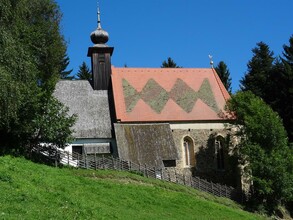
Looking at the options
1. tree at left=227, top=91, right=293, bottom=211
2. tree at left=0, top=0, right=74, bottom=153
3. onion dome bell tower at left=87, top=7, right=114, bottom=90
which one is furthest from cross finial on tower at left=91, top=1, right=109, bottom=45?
tree at left=227, top=91, right=293, bottom=211

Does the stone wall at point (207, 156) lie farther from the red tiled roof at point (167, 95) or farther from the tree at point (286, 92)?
the tree at point (286, 92)

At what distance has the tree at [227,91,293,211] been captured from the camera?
84.2ft

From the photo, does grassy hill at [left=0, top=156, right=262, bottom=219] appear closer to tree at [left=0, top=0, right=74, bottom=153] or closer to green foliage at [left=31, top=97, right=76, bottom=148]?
green foliage at [left=31, top=97, right=76, bottom=148]

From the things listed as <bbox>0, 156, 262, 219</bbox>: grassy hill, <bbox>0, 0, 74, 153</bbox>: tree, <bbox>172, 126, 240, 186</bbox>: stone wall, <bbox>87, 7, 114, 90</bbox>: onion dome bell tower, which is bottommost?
<bbox>0, 156, 262, 219</bbox>: grassy hill

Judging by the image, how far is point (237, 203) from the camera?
26.5 m

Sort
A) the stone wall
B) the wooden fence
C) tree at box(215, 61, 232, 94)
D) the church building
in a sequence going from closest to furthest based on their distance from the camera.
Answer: the wooden fence, the church building, the stone wall, tree at box(215, 61, 232, 94)

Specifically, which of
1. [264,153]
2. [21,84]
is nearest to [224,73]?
[264,153]

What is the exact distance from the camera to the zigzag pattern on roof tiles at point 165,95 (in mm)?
→ 31922

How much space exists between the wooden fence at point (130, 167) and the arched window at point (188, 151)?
7.31 feet

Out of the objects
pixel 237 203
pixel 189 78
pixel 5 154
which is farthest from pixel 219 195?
pixel 5 154

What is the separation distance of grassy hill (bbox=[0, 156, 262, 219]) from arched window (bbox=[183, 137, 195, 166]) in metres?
5.24

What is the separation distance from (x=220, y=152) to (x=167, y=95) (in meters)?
5.71

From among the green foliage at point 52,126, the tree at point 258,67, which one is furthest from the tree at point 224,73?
the green foliage at point 52,126

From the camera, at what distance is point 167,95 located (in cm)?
3275
